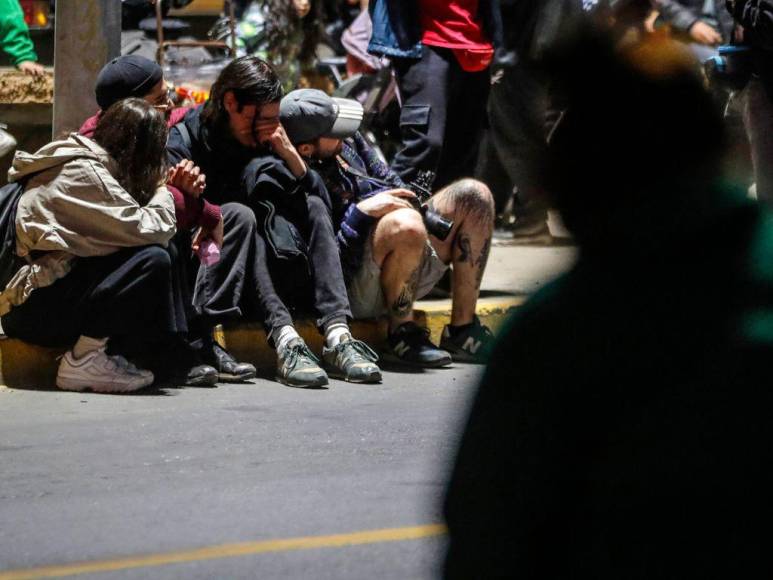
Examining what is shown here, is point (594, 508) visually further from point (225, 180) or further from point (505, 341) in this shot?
point (225, 180)

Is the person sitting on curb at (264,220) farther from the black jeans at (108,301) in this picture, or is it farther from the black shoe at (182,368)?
the black jeans at (108,301)

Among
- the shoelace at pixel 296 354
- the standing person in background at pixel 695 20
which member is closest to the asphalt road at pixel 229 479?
the shoelace at pixel 296 354

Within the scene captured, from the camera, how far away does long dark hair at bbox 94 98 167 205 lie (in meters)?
6.46

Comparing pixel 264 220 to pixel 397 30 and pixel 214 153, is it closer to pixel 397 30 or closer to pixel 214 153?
pixel 214 153

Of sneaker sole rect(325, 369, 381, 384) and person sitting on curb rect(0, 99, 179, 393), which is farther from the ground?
person sitting on curb rect(0, 99, 179, 393)

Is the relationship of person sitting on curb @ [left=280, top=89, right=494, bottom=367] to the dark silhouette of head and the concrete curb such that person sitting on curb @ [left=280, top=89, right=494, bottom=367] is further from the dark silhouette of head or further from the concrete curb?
the dark silhouette of head

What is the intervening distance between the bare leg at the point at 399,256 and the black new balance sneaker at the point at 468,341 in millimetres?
267

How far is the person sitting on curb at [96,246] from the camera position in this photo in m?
6.38

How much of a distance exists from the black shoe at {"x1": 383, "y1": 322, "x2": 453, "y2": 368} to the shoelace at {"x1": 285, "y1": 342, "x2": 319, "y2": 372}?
2.03ft

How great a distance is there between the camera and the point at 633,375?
71.4 inches

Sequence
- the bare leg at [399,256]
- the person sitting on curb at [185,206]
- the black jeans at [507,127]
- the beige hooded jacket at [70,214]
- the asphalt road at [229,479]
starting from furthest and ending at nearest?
1. the black jeans at [507,127]
2. the bare leg at [399,256]
3. the person sitting on curb at [185,206]
4. the beige hooded jacket at [70,214]
5. the asphalt road at [229,479]

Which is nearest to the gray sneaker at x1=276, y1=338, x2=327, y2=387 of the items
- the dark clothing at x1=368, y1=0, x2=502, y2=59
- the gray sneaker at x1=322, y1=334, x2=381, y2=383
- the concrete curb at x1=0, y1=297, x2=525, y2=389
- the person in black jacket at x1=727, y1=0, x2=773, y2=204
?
the gray sneaker at x1=322, y1=334, x2=381, y2=383

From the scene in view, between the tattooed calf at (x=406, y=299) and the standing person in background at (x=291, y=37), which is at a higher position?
the tattooed calf at (x=406, y=299)

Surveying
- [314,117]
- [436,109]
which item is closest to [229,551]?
[314,117]
